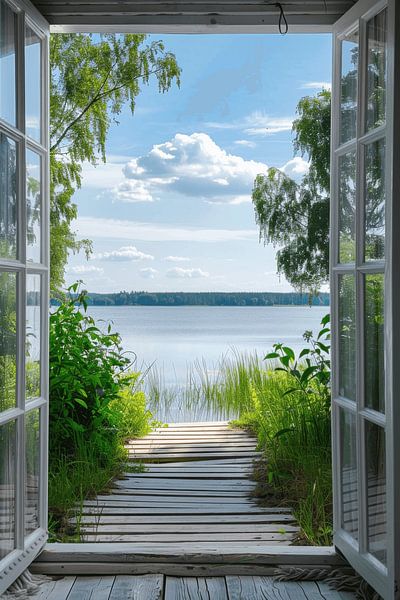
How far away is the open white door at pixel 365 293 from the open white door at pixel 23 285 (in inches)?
45.8

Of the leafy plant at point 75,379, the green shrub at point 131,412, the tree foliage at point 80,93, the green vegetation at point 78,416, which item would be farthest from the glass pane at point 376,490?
the tree foliage at point 80,93

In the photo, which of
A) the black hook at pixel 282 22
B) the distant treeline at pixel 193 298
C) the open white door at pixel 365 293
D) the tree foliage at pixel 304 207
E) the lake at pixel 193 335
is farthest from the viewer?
the distant treeline at pixel 193 298

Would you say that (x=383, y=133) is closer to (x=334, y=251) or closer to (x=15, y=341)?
(x=334, y=251)

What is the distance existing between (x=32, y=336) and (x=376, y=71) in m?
1.57

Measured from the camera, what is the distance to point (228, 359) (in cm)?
682

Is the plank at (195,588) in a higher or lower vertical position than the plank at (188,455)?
higher

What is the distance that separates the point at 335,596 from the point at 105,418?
2.34 meters

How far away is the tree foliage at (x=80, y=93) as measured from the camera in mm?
5848

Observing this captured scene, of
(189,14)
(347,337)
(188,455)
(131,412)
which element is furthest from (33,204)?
(131,412)

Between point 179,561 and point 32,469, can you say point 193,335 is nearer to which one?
point 179,561

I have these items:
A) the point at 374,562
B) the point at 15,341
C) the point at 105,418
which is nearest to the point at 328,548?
the point at 374,562

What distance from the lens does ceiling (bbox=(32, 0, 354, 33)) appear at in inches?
109

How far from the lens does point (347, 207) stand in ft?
8.75

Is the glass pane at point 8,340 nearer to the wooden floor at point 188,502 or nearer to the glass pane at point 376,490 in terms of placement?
the wooden floor at point 188,502
